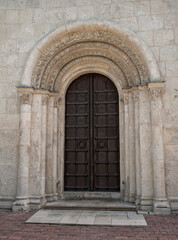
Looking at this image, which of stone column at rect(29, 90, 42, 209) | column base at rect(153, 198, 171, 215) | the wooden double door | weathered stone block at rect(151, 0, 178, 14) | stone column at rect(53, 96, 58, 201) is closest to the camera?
column base at rect(153, 198, 171, 215)

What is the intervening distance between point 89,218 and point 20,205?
1.87 meters

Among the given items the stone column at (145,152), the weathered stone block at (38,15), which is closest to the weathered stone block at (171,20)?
the stone column at (145,152)

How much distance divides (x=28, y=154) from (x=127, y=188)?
112 inches

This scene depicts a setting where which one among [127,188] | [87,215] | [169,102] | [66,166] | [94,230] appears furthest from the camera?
[66,166]

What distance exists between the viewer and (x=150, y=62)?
6.20 meters

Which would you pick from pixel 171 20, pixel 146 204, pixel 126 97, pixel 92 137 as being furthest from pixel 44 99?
pixel 171 20

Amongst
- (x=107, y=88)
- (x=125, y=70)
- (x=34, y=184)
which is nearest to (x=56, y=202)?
(x=34, y=184)

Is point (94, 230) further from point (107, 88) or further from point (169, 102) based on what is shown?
point (107, 88)

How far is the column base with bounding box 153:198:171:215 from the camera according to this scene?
5578 mm

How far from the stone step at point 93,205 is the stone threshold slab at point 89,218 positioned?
16 cm

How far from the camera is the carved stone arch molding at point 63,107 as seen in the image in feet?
19.8

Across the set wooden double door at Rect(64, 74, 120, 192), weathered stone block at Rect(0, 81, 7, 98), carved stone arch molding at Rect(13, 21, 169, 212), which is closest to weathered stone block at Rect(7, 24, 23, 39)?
carved stone arch molding at Rect(13, 21, 169, 212)

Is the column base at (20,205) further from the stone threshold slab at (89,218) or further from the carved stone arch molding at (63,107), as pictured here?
the stone threshold slab at (89,218)

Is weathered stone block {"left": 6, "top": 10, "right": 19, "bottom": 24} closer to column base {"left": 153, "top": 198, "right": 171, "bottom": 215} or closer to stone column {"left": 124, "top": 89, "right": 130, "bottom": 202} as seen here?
stone column {"left": 124, "top": 89, "right": 130, "bottom": 202}
